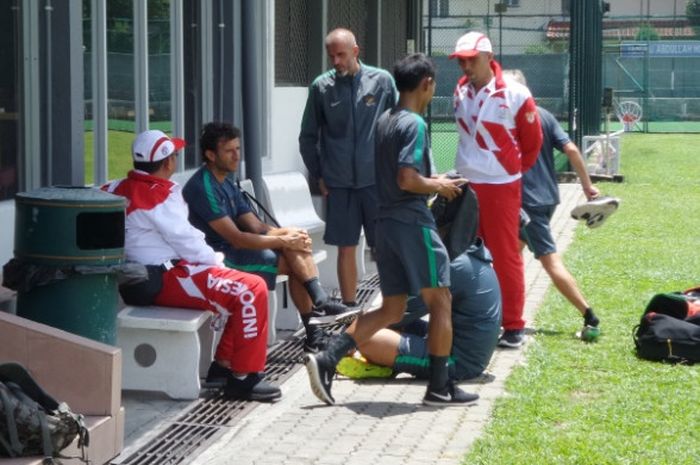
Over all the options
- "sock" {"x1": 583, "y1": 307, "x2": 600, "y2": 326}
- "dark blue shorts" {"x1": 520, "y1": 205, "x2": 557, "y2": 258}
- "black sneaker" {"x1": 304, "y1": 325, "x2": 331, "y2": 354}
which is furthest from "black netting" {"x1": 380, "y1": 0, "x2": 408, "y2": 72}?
"black sneaker" {"x1": 304, "y1": 325, "x2": 331, "y2": 354}

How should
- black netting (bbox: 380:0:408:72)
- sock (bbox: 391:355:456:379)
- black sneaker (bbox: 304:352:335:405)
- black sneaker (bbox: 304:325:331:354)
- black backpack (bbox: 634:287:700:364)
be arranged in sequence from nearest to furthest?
black sneaker (bbox: 304:352:335:405), sock (bbox: 391:355:456:379), black backpack (bbox: 634:287:700:364), black sneaker (bbox: 304:325:331:354), black netting (bbox: 380:0:408:72)

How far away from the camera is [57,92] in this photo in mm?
7379

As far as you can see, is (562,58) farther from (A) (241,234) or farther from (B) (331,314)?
(A) (241,234)

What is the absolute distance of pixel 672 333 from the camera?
26.9 ft

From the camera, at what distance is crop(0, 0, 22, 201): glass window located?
7141 mm

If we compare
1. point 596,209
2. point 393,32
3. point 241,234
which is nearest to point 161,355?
point 241,234

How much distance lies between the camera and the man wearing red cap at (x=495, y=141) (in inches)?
330

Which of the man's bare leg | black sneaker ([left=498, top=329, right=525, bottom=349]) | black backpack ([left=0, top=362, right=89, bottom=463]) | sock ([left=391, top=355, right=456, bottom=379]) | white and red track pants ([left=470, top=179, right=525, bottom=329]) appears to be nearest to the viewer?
black backpack ([left=0, top=362, right=89, bottom=463])

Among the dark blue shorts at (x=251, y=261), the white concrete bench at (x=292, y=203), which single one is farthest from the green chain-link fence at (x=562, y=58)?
the dark blue shorts at (x=251, y=261)

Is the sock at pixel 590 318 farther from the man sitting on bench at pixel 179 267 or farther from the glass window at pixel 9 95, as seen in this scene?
the glass window at pixel 9 95

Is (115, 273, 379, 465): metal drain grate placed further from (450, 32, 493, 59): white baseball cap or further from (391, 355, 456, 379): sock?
(450, 32, 493, 59): white baseball cap

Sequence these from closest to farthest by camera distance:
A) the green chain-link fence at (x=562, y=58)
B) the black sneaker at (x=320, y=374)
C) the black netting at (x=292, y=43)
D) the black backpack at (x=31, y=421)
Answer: the black backpack at (x=31, y=421) < the black sneaker at (x=320, y=374) < the black netting at (x=292, y=43) < the green chain-link fence at (x=562, y=58)

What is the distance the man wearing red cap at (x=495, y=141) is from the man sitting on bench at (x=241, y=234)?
0.99 meters

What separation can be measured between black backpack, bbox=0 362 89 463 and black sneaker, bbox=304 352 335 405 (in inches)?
72.6
